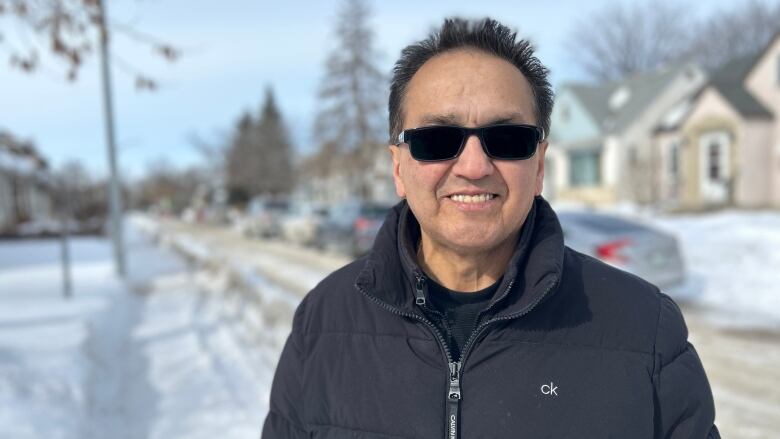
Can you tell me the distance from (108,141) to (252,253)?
696 centimetres

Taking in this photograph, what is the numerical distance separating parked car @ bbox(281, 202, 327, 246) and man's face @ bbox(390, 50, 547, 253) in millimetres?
18651

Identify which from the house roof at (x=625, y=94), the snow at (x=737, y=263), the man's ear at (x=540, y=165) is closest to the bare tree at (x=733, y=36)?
the house roof at (x=625, y=94)

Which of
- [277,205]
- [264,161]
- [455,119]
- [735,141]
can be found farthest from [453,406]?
[264,161]

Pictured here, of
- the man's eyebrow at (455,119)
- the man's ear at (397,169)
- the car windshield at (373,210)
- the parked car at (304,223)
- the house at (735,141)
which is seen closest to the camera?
the man's eyebrow at (455,119)

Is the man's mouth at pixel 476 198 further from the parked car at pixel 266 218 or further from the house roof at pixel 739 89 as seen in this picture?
the parked car at pixel 266 218

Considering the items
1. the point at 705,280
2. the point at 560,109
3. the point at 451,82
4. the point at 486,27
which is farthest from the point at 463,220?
the point at 560,109

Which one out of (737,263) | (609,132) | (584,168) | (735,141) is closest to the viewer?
(737,263)

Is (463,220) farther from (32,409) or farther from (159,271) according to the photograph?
(159,271)

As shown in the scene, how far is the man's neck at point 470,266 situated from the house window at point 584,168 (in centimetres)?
2946

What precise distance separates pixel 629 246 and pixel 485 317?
708 centimetres

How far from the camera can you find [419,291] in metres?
1.78

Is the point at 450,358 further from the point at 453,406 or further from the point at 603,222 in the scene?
the point at 603,222

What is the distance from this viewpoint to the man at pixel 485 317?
63.6 inches

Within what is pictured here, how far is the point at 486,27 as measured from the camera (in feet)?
5.69
